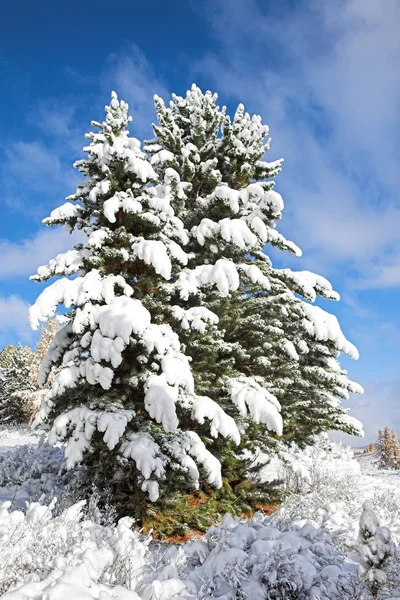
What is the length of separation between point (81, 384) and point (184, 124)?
25.3 ft

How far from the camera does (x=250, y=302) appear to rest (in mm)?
8633

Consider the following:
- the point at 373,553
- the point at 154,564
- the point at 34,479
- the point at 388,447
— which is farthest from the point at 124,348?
the point at 388,447

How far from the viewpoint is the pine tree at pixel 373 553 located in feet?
9.37

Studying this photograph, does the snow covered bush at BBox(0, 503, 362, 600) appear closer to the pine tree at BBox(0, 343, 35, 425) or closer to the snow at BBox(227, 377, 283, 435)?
the snow at BBox(227, 377, 283, 435)

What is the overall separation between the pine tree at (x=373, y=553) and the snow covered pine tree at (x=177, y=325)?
318 centimetres

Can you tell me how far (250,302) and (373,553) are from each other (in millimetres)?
6018

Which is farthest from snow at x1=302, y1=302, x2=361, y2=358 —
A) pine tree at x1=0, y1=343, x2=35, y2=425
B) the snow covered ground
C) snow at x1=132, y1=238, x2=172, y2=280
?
pine tree at x1=0, y1=343, x2=35, y2=425

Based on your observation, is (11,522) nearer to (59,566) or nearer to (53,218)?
(59,566)

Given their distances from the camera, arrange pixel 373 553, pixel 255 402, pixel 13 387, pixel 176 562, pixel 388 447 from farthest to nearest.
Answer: pixel 388 447
pixel 13 387
pixel 255 402
pixel 176 562
pixel 373 553

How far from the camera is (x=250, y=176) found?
10422 mm

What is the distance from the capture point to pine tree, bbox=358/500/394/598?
2.86 metres

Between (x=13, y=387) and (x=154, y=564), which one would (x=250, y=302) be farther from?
(x=13, y=387)

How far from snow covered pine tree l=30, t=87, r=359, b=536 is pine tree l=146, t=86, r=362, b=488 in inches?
1.3

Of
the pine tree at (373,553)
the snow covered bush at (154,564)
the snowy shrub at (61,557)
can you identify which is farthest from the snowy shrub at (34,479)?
the pine tree at (373,553)
